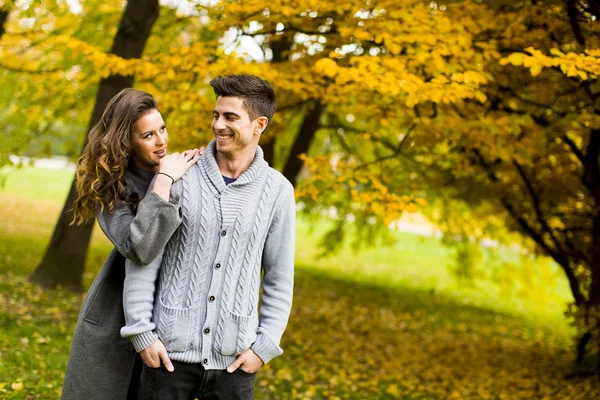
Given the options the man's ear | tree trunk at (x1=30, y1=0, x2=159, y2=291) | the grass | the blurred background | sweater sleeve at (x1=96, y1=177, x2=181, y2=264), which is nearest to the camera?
sweater sleeve at (x1=96, y1=177, x2=181, y2=264)

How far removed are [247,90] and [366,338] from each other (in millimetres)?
6259

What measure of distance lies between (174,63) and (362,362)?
392 cm

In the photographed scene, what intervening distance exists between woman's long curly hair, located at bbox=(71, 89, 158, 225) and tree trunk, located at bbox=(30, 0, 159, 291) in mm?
4257

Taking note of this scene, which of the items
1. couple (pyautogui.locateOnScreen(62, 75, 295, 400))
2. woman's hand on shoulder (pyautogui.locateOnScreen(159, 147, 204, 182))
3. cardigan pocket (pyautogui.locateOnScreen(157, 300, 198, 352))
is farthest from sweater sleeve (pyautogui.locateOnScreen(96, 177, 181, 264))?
cardigan pocket (pyautogui.locateOnScreen(157, 300, 198, 352))

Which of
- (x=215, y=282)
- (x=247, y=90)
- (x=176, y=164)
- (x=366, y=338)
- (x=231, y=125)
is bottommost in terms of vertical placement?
(x=366, y=338)

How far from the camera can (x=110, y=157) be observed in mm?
2391

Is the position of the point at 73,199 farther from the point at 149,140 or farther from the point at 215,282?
the point at 215,282

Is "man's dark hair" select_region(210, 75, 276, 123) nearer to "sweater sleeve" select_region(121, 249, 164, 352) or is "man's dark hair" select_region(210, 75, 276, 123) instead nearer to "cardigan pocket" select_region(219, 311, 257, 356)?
"sweater sleeve" select_region(121, 249, 164, 352)

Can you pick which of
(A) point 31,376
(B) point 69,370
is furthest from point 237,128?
(A) point 31,376

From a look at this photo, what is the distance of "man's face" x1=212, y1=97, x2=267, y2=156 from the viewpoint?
90.9 inches

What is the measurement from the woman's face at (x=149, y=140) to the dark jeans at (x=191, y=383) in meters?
0.85

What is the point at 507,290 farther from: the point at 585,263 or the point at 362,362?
the point at 362,362

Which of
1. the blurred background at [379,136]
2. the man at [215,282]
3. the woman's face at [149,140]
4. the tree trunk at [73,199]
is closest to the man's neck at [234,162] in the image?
the man at [215,282]

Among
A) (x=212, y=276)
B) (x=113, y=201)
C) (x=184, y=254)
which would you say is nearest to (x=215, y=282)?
(x=212, y=276)
